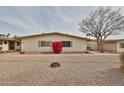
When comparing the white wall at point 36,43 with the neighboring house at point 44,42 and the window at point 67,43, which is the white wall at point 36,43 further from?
the window at point 67,43

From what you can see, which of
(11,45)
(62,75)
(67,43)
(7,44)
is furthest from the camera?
(11,45)

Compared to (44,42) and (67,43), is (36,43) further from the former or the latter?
(67,43)

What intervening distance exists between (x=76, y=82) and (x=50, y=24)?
20.2m

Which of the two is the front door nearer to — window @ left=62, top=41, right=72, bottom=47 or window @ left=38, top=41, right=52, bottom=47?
window @ left=38, top=41, right=52, bottom=47

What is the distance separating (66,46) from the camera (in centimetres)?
2025

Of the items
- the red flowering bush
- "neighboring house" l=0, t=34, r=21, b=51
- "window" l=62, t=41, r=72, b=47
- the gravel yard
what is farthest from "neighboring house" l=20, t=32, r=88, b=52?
the gravel yard

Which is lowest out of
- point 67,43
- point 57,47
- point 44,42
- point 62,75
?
point 62,75

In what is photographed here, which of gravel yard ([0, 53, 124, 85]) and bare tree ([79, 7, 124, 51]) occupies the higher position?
bare tree ([79, 7, 124, 51])

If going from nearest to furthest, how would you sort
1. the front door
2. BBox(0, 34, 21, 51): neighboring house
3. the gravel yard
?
the gravel yard < BBox(0, 34, 21, 51): neighboring house < the front door

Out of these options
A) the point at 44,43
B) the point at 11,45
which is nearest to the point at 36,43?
the point at 44,43
